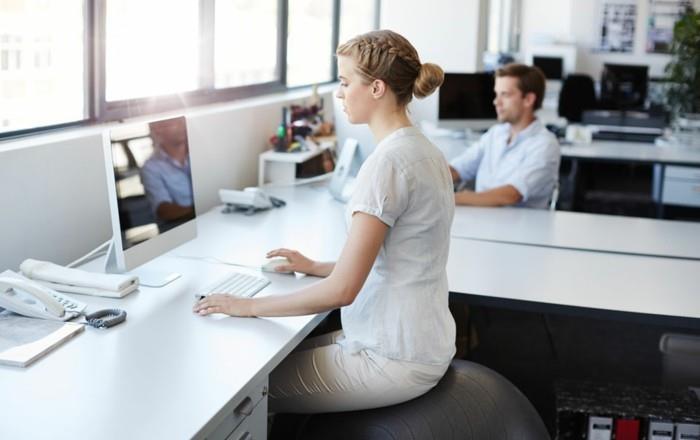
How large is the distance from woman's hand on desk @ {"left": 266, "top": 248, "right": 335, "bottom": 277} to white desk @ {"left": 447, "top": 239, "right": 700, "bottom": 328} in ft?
1.23

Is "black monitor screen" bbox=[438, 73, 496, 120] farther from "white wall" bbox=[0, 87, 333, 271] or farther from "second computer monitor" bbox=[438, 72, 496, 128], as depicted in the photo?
"white wall" bbox=[0, 87, 333, 271]

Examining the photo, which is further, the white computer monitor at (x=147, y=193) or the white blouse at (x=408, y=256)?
the white computer monitor at (x=147, y=193)

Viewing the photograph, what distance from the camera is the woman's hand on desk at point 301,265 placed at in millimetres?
2473

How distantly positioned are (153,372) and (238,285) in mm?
599

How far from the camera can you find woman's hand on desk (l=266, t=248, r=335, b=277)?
2.47 meters

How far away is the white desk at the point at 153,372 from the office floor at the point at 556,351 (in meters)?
1.63

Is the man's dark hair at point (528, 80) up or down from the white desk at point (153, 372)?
up

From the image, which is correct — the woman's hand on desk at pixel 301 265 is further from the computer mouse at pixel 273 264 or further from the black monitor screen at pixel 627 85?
the black monitor screen at pixel 627 85

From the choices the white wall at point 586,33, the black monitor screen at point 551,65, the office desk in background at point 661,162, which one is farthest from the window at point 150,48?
the white wall at point 586,33

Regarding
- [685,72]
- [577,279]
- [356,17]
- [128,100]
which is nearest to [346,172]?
[128,100]

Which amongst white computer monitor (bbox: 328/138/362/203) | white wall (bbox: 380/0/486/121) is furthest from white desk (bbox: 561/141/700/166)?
white computer monitor (bbox: 328/138/362/203)

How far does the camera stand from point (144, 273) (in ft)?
7.99

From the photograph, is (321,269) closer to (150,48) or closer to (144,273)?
(144,273)

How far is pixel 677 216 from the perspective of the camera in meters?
6.27
